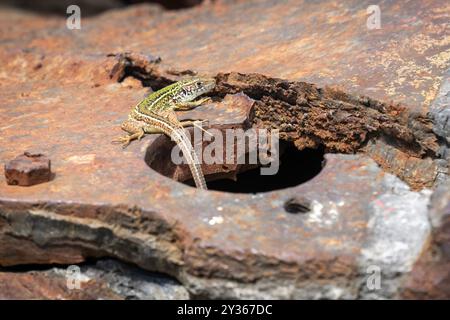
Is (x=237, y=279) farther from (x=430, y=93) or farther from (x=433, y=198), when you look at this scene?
(x=430, y=93)

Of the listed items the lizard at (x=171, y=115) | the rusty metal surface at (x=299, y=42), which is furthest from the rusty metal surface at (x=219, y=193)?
the lizard at (x=171, y=115)

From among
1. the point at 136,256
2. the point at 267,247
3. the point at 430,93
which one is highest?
the point at 430,93

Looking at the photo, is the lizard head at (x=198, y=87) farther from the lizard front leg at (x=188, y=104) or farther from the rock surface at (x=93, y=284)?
the rock surface at (x=93, y=284)

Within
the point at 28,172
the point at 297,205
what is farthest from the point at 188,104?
the point at 297,205

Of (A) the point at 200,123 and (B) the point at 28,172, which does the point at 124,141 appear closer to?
(A) the point at 200,123

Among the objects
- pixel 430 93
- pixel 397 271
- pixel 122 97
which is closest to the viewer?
pixel 397 271

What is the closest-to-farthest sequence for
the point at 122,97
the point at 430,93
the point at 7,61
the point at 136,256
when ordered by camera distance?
the point at 136,256 < the point at 430,93 < the point at 122,97 < the point at 7,61
